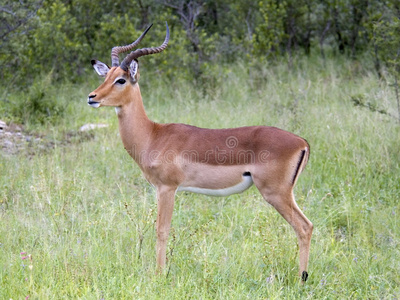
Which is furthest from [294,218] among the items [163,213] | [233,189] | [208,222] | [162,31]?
[162,31]

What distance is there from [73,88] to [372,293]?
7.19m

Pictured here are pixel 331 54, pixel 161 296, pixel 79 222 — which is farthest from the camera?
pixel 331 54

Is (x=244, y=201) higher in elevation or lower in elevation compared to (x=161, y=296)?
lower

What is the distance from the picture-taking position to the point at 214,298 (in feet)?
10.8

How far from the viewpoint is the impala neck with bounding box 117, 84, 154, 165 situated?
4117 millimetres

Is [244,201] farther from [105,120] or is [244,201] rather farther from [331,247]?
[105,120]

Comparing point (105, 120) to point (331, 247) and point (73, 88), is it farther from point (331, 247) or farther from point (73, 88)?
point (331, 247)

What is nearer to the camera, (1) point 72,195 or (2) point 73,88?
(1) point 72,195

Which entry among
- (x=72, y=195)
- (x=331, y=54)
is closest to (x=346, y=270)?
(x=72, y=195)

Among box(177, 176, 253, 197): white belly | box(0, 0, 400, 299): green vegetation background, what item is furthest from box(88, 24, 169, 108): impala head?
box(177, 176, 253, 197): white belly

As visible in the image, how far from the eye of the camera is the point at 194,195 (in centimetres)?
527

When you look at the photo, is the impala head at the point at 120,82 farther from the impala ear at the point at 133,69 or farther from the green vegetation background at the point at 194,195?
the green vegetation background at the point at 194,195

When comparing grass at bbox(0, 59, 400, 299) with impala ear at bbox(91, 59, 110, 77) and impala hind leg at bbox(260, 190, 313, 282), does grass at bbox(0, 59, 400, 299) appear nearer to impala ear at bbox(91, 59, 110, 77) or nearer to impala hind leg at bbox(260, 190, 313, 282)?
impala hind leg at bbox(260, 190, 313, 282)

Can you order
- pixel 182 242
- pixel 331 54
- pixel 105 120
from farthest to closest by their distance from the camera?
1. pixel 331 54
2. pixel 105 120
3. pixel 182 242
